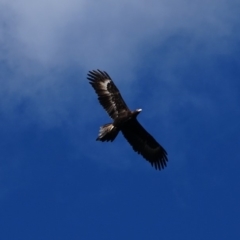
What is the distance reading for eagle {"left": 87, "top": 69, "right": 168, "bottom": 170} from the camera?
2909 cm

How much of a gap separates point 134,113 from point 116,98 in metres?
1.17

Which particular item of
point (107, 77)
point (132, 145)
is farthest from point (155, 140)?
point (107, 77)

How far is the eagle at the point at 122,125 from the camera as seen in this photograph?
1145 inches

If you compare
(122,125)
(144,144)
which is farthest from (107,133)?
(144,144)

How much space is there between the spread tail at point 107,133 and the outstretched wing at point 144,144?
3.31 ft

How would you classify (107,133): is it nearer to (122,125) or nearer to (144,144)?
(122,125)

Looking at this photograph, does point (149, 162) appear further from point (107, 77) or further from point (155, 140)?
point (107, 77)

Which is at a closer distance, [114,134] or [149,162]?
[114,134]

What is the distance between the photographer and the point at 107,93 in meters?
30.3

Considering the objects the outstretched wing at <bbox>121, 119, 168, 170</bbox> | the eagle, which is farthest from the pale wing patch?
the outstretched wing at <bbox>121, 119, 168, 170</bbox>

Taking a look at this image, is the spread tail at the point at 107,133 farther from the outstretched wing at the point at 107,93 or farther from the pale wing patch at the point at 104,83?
the pale wing patch at the point at 104,83

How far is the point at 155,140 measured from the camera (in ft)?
101

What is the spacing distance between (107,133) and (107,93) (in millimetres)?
2373

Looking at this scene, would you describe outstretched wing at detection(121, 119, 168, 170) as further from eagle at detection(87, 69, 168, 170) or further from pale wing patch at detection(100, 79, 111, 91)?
pale wing patch at detection(100, 79, 111, 91)
